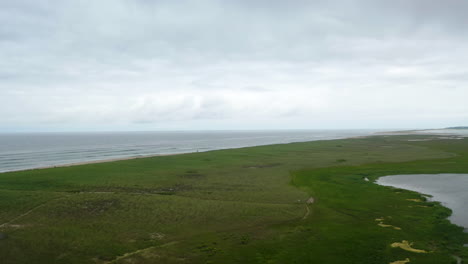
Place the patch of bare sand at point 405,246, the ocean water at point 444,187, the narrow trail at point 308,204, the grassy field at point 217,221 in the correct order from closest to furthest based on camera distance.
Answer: the patch of bare sand at point 405,246 → the grassy field at point 217,221 → the narrow trail at point 308,204 → the ocean water at point 444,187

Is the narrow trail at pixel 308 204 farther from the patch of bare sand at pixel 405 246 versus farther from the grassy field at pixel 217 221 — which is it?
the patch of bare sand at pixel 405 246

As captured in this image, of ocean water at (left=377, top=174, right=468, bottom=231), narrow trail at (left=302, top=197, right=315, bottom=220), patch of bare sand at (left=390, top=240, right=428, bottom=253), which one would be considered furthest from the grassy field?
ocean water at (left=377, top=174, right=468, bottom=231)

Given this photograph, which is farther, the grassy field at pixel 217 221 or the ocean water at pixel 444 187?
the ocean water at pixel 444 187

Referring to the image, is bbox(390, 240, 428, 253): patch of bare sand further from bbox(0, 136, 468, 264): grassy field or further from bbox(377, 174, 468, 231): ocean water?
bbox(377, 174, 468, 231): ocean water

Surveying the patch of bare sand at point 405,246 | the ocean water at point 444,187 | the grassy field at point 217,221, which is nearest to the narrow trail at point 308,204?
the grassy field at point 217,221

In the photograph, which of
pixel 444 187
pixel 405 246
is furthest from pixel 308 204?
pixel 444 187
